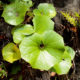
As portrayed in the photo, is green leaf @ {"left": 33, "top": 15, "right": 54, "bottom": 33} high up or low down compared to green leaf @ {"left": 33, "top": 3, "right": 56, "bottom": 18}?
down

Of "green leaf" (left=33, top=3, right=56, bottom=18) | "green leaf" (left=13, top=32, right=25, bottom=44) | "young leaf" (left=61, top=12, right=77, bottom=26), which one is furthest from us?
"young leaf" (left=61, top=12, right=77, bottom=26)

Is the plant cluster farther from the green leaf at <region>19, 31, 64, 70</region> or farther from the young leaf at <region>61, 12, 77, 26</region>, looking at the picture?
the young leaf at <region>61, 12, 77, 26</region>

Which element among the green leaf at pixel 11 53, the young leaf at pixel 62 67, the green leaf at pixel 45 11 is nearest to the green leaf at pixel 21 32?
the green leaf at pixel 11 53

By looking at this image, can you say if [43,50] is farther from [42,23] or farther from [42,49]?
[42,23]

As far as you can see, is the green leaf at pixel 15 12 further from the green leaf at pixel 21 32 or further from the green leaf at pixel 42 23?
the green leaf at pixel 42 23

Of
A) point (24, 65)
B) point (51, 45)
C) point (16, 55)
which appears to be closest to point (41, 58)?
point (51, 45)

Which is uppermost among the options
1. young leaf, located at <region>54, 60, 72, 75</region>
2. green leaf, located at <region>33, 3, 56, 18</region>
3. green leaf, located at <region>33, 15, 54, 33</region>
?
green leaf, located at <region>33, 3, 56, 18</region>

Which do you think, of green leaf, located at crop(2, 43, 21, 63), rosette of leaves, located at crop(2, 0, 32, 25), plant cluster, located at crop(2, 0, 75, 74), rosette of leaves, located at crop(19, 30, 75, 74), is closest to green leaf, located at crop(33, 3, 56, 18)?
plant cluster, located at crop(2, 0, 75, 74)

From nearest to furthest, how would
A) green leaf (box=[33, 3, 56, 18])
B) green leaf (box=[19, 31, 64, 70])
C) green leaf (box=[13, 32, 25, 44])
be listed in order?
green leaf (box=[19, 31, 64, 70]) → green leaf (box=[13, 32, 25, 44]) → green leaf (box=[33, 3, 56, 18])
